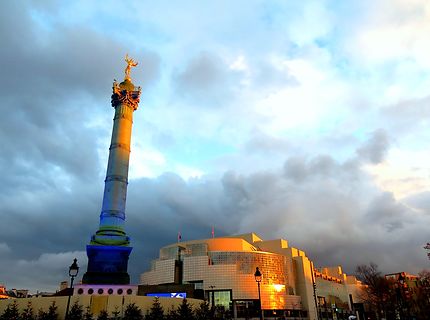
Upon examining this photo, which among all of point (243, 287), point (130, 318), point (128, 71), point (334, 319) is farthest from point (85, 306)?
point (334, 319)

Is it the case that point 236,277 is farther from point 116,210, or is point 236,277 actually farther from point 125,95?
point 125,95

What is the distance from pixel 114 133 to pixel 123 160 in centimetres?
778

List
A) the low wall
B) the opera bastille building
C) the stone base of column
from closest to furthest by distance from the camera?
the low wall → the stone base of column → the opera bastille building

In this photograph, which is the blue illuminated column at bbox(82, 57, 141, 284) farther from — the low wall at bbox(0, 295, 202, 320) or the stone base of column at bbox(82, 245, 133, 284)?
the low wall at bbox(0, 295, 202, 320)

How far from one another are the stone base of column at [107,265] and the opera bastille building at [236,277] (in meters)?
34.9

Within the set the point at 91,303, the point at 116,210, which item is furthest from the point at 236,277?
the point at 91,303

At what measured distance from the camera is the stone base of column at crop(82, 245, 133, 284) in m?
72.1

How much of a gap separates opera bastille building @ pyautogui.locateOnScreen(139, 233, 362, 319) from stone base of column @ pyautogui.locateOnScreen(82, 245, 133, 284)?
3489cm

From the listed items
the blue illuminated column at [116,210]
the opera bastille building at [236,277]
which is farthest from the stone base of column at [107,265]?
the opera bastille building at [236,277]

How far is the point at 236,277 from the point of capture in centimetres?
11912

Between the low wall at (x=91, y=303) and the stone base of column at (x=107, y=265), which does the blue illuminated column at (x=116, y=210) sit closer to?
the stone base of column at (x=107, y=265)

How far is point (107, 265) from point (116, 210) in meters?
12.0

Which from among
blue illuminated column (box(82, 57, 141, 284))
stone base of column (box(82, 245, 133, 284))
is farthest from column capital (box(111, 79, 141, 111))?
stone base of column (box(82, 245, 133, 284))

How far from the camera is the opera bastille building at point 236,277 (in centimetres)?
11625
